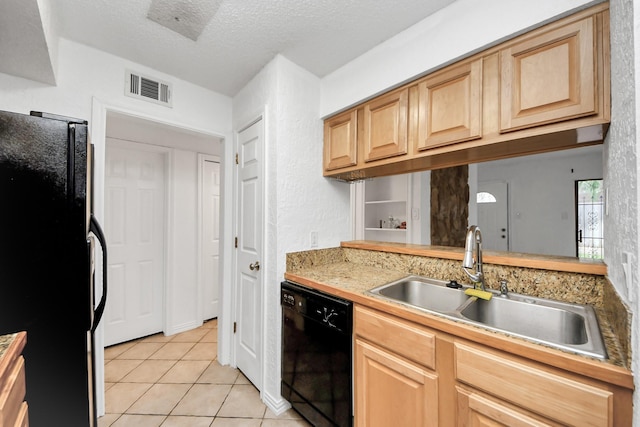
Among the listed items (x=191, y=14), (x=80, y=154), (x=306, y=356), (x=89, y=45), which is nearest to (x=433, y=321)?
(x=306, y=356)

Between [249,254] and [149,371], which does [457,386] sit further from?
[149,371]

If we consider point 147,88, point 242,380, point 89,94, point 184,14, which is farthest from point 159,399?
point 184,14

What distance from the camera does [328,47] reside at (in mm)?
1658

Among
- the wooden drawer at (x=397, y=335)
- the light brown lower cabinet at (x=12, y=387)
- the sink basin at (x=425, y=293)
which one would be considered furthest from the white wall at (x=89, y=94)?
the sink basin at (x=425, y=293)

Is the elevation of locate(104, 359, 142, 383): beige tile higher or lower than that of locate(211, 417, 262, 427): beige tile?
lower

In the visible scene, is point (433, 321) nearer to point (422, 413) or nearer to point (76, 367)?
point (422, 413)

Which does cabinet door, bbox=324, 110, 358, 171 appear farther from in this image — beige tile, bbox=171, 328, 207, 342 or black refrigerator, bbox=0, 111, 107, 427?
beige tile, bbox=171, 328, 207, 342

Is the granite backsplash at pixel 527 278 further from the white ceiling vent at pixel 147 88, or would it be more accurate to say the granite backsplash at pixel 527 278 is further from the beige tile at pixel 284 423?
the white ceiling vent at pixel 147 88

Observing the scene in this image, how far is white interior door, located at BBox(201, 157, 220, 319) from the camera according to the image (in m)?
3.13

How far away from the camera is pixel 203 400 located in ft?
5.87

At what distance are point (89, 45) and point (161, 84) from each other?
410 mm

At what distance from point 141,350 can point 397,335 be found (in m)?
2.57

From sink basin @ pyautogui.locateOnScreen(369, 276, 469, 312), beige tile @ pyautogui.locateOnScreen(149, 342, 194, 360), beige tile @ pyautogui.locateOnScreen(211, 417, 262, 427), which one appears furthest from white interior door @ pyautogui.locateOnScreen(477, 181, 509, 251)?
beige tile @ pyautogui.locateOnScreen(149, 342, 194, 360)

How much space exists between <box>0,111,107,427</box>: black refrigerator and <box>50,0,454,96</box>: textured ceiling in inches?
31.6
